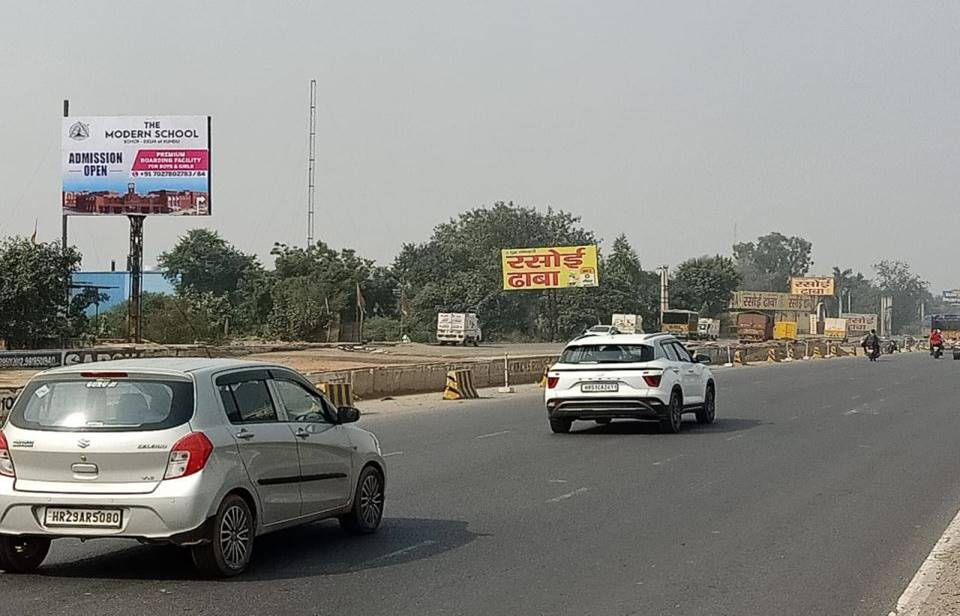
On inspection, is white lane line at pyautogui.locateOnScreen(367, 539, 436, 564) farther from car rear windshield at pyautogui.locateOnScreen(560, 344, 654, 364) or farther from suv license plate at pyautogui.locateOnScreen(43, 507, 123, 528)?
car rear windshield at pyautogui.locateOnScreen(560, 344, 654, 364)

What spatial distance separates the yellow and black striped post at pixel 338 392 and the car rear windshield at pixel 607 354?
6100 millimetres

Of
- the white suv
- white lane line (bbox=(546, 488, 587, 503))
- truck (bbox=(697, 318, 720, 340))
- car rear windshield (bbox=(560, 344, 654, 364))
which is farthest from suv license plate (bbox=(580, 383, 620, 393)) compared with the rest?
truck (bbox=(697, 318, 720, 340))

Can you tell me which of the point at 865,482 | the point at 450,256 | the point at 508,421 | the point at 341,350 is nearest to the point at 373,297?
the point at 450,256

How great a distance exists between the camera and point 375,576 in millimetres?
8656

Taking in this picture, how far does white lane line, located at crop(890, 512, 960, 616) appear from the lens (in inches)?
305

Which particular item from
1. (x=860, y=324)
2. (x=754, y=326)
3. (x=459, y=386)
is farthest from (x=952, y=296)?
(x=459, y=386)

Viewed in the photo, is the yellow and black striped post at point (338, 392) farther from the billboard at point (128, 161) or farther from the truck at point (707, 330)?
the truck at point (707, 330)

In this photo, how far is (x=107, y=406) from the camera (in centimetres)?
827

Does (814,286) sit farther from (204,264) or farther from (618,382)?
(618,382)

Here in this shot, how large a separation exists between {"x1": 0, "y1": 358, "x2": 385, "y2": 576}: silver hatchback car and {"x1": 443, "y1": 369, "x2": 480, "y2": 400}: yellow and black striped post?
21.8 meters

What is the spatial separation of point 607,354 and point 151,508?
1309 cm

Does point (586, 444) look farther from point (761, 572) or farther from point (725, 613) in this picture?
point (725, 613)

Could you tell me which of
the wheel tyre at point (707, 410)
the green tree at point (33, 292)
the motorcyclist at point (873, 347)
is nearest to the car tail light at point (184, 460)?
the wheel tyre at point (707, 410)

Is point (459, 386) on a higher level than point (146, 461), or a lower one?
lower
